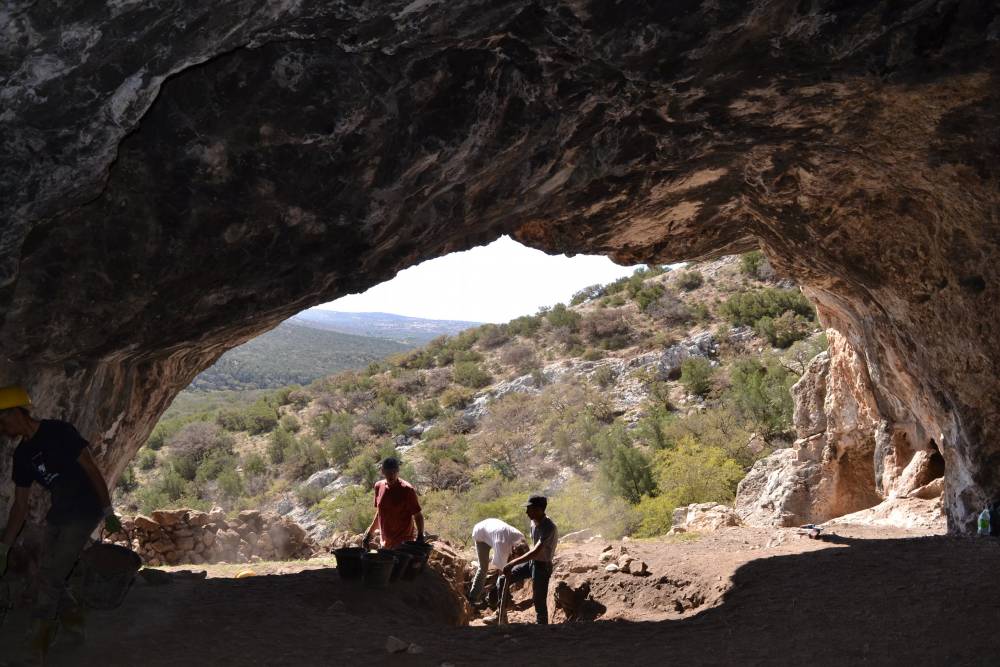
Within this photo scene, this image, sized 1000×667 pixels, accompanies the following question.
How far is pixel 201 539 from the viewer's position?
33.8ft

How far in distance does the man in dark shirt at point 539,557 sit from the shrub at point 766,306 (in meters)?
20.9

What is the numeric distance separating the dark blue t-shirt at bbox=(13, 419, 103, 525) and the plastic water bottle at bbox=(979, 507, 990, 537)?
7172 millimetres

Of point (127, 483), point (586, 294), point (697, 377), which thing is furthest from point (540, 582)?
point (586, 294)

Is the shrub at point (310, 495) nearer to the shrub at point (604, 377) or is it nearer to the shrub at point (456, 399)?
the shrub at point (456, 399)

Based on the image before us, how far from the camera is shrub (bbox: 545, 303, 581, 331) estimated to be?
32.1m

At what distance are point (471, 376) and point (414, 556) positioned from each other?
2353 cm

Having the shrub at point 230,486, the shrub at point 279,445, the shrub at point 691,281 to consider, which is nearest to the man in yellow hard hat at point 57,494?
the shrub at point 230,486

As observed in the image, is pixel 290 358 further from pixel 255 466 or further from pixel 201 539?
pixel 201 539

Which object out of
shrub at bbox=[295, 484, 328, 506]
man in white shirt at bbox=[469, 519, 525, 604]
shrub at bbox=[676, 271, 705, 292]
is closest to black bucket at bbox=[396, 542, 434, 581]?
man in white shirt at bbox=[469, 519, 525, 604]

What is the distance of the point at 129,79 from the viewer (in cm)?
443

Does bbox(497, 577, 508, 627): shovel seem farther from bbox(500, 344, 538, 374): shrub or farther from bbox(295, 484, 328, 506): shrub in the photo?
bbox(500, 344, 538, 374): shrub

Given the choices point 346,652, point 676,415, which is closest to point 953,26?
point 346,652

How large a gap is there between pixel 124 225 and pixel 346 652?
3.13 metres

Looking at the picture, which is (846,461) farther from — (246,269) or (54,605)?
(54,605)
